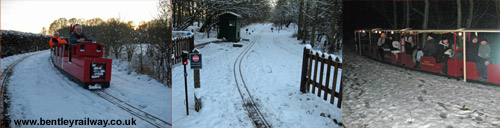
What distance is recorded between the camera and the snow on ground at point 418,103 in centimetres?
350

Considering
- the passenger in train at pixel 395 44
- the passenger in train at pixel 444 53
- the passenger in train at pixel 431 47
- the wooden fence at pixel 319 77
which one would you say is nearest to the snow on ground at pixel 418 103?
Result: the wooden fence at pixel 319 77

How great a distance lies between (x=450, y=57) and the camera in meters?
6.70

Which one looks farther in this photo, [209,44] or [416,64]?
[209,44]

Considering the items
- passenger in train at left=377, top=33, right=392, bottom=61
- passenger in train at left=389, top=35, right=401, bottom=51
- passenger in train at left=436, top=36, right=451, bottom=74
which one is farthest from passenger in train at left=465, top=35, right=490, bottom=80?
passenger in train at left=377, top=33, right=392, bottom=61

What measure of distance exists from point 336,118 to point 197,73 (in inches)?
105

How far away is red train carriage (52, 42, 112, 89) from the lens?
302 centimetres

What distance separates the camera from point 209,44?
28.5 feet

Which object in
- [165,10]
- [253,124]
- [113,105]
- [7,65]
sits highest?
[165,10]

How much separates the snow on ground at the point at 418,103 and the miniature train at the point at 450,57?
0.31m

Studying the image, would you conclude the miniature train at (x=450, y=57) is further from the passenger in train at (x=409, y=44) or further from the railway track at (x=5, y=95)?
the railway track at (x=5, y=95)

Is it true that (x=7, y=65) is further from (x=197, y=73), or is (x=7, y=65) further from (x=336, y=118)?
(x=336, y=118)

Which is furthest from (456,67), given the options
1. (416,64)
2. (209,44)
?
(209,44)

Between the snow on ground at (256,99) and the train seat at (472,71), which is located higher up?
the train seat at (472,71)

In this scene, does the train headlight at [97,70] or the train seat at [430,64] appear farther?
the train seat at [430,64]
